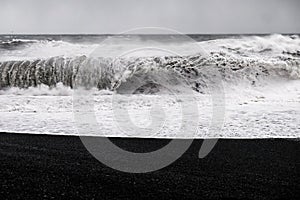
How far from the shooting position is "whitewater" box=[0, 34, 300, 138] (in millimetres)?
5664

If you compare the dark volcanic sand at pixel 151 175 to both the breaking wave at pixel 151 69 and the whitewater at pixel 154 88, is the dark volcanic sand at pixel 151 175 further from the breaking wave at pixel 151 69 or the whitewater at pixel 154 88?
the breaking wave at pixel 151 69

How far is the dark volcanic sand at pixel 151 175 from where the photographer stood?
2.94 m

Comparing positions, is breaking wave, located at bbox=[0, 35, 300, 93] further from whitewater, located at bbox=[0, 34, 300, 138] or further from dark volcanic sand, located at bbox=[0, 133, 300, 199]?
dark volcanic sand, located at bbox=[0, 133, 300, 199]

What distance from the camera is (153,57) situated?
1116 centimetres

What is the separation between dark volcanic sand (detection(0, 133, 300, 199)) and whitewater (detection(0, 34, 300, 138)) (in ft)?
3.04

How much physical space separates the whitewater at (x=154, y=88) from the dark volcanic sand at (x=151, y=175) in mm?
927

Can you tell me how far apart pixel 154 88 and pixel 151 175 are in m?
5.98

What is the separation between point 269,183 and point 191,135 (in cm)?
202

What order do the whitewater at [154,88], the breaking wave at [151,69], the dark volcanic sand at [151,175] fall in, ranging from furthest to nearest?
the breaking wave at [151,69]
the whitewater at [154,88]
the dark volcanic sand at [151,175]

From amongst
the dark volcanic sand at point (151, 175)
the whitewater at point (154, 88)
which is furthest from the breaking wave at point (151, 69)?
the dark volcanic sand at point (151, 175)

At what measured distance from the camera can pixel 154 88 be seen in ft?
30.6

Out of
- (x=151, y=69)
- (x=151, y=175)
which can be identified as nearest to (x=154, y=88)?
(x=151, y=69)

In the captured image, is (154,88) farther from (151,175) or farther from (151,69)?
(151,175)

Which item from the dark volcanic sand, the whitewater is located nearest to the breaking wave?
the whitewater
